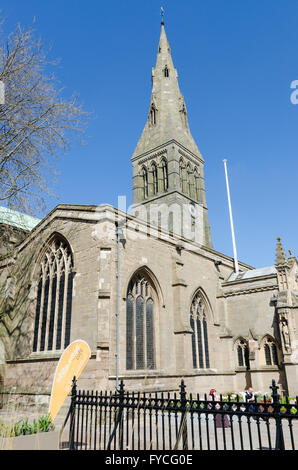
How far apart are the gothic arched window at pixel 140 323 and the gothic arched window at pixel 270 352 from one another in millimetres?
8001

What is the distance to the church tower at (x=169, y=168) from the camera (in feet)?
120

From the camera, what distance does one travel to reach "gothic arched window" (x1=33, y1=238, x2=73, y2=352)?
16922 millimetres

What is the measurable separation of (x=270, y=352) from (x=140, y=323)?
9.10 m

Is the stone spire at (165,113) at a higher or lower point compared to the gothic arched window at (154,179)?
higher

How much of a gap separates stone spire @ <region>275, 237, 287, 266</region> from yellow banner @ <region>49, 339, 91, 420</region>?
17200 millimetres

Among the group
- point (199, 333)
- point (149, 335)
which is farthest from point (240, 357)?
point (149, 335)

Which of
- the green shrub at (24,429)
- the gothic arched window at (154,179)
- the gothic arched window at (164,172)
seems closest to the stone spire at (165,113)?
the gothic arched window at (164,172)

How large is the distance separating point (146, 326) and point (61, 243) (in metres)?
6.12

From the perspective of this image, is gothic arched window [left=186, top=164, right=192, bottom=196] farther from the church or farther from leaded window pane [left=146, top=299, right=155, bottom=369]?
leaded window pane [left=146, top=299, right=155, bottom=369]

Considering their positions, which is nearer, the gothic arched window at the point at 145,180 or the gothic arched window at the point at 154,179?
the gothic arched window at the point at 154,179

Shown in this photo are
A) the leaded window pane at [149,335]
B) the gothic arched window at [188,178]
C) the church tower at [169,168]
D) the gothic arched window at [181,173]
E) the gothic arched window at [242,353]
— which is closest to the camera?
the leaded window pane at [149,335]

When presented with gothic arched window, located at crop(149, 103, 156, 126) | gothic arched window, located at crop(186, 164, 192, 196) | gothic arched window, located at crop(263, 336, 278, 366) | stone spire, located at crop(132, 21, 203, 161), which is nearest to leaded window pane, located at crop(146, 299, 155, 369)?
gothic arched window, located at crop(263, 336, 278, 366)

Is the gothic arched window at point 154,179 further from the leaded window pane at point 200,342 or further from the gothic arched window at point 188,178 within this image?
the leaded window pane at point 200,342
